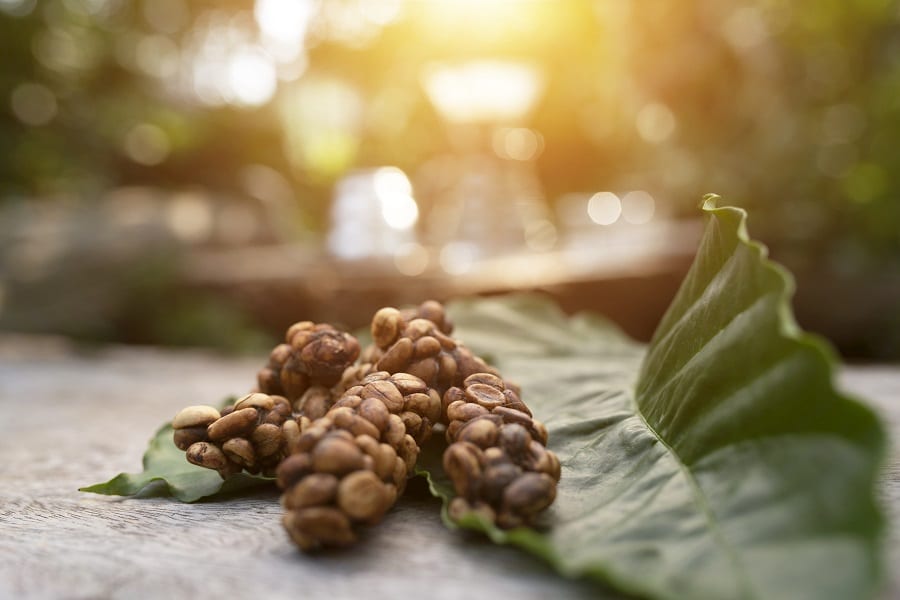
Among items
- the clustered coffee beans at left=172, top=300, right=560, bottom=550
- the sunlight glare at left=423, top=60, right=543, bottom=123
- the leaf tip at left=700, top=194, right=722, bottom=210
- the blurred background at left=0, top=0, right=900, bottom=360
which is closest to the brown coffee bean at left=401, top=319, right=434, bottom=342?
the clustered coffee beans at left=172, top=300, right=560, bottom=550

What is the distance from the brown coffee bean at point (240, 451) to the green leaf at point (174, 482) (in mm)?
25

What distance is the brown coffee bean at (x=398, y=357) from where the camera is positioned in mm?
587

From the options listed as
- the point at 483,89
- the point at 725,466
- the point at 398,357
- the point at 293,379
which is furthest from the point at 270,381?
the point at 483,89

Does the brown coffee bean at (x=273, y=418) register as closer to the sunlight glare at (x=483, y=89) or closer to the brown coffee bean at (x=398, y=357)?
the brown coffee bean at (x=398, y=357)

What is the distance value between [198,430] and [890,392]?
0.89m

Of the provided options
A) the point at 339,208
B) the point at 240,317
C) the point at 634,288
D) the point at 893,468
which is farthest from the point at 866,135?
the point at 893,468

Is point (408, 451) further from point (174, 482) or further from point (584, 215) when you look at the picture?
point (584, 215)

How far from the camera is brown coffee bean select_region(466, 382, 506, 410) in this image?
0.54 meters

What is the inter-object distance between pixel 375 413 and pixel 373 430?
0.02m

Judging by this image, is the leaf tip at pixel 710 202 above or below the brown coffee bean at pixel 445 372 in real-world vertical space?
above

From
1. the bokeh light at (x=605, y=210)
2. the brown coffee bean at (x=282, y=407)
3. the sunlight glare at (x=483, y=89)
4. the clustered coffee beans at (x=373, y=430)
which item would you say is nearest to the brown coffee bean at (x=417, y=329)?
the clustered coffee beans at (x=373, y=430)

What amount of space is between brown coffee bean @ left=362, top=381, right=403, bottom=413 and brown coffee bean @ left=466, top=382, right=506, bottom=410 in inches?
1.9

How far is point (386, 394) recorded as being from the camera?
0.53 m

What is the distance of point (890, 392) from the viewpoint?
1.04 meters
